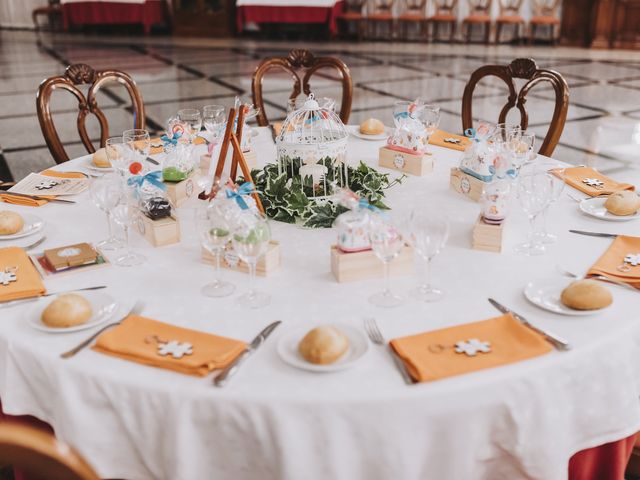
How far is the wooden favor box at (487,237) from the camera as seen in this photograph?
1715 millimetres

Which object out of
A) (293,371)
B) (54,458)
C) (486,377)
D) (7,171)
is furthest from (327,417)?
(7,171)

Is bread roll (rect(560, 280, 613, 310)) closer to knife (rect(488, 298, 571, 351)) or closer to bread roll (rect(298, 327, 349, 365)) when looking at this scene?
knife (rect(488, 298, 571, 351))

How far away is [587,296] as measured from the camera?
1408 millimetres

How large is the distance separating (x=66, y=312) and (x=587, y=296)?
1.09 m

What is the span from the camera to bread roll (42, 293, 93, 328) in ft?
4.52

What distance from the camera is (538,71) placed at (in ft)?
9.46

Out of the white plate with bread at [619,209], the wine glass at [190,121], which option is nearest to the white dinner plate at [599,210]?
the white plate with bread at [619,209]

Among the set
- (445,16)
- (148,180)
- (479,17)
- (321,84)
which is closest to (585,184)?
(148,180)

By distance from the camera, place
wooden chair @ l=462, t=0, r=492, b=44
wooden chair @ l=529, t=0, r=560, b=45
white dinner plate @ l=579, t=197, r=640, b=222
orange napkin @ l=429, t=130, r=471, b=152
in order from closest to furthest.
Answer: white dinner plate @ l=579, t=197, r=640, b=222
orange napkin @ l=429, t=130, r=471, b=152
wooden chair @ l=529, t=0, r=560, b=45
wooden chair @ l=462, t=0, r=492, b=44

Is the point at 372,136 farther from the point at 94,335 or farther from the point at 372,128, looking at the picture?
the point at 94,335

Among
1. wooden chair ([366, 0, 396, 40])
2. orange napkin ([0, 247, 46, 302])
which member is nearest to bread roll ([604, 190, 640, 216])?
orange napkin ([0, 247, 46, 302])

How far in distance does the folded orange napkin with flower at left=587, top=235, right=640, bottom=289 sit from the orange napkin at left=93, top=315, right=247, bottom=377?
35.2 inches

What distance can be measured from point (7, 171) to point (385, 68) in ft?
18.2

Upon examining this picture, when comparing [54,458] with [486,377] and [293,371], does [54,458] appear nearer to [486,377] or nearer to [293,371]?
[293,371]
